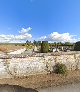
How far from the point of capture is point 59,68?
62.1 feet

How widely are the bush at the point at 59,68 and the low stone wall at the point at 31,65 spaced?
1.16ft

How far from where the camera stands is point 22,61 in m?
17.7

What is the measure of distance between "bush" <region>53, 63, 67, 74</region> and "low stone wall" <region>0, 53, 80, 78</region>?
35 cm

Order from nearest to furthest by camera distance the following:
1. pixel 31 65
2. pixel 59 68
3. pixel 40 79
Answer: pixel 40 79
pixel 31 65
pixel 59 68

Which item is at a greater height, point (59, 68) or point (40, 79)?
point (59, 68)

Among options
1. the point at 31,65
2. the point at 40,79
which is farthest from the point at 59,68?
the point at 40,79

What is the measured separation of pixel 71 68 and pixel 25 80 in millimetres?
5980

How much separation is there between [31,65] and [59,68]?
2800 millimetres

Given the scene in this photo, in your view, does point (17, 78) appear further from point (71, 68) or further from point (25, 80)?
point (71, 68)

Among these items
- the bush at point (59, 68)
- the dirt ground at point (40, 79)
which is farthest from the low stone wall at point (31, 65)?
the dirt ground at point (40, 79)

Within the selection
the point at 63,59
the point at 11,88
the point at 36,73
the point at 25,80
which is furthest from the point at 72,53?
the point at 11,88

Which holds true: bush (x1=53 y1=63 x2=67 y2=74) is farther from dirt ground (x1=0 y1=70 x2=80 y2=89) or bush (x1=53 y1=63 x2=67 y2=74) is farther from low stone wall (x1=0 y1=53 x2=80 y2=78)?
dirt ground (x1=0 y1=70 x2=80 y2=89)

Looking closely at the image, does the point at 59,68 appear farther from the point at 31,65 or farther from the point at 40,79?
the point at 40,79

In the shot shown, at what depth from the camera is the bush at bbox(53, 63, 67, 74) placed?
61.0 feet
